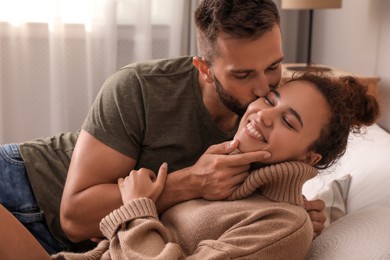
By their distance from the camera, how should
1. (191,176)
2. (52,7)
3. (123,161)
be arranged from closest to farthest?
(191,176), (123,161), (52,7)

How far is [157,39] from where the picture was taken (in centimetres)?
330

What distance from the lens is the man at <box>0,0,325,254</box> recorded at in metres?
1.37

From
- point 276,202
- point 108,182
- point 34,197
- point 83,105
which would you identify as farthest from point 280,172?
point 83,105

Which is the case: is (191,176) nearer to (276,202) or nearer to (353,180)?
(276,202)

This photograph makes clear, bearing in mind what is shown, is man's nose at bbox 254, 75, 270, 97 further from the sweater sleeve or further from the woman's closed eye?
the sweater sleeve

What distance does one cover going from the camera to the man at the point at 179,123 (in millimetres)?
1365

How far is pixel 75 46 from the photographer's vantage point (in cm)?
312

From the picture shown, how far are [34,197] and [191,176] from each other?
0.57 meters

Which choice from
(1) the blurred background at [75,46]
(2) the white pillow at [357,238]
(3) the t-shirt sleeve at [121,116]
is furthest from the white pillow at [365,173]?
(1) the blurred background at [75,46]

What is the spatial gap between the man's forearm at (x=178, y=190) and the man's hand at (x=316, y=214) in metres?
0.30

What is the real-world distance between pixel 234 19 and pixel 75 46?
75.8 inches

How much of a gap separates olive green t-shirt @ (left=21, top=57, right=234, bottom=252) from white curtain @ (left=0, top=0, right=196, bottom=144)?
155 centimetres

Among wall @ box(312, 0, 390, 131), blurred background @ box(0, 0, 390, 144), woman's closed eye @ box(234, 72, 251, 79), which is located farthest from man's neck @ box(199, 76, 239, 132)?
blurred background @ box(0, 0, 390, 144)

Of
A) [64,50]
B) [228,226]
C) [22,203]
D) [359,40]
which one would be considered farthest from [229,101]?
[64,50]
